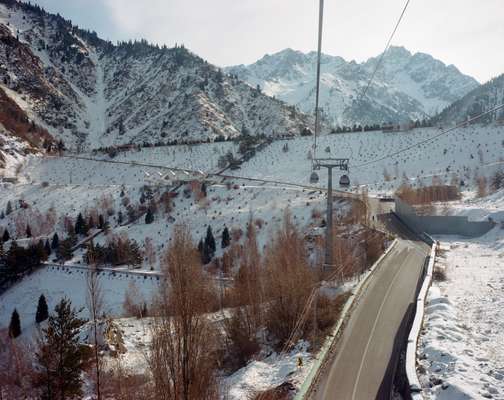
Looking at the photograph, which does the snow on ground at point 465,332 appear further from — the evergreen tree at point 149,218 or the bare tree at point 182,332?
the evergreen tree at point 149,218

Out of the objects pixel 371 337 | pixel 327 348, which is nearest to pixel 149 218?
pixel 371 337

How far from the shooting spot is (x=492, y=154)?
72812mm

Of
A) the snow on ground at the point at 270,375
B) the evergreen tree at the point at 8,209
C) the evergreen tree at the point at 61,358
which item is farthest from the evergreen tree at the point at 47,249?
the snow on ground at the point at 270,375

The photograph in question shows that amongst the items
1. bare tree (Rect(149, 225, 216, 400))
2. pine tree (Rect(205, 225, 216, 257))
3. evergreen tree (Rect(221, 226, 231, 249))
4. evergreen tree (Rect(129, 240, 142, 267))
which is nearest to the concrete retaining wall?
evergreen tree (Rect(221, 226, 231, 249))

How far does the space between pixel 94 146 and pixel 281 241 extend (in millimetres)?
129651

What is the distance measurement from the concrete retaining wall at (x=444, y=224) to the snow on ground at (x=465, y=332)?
1088 centimetres

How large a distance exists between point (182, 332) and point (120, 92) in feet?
610

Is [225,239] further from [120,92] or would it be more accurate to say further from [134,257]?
[120,92]

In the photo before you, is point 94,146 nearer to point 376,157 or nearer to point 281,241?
point 376,157

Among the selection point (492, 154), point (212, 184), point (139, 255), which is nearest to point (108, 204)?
point (212, 184)

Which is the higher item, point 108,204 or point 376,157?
point 376,157

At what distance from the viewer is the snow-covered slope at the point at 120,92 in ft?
455

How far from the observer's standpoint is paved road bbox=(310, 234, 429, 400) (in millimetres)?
11961

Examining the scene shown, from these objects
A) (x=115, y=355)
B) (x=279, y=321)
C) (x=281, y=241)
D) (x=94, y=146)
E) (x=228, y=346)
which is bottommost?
(x=115, y=355)
